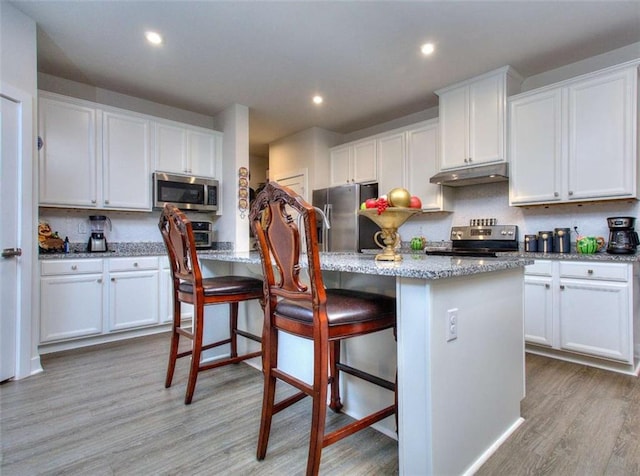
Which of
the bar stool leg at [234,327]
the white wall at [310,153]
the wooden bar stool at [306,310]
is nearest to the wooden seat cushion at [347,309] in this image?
the wooden bar stool at [306,310]

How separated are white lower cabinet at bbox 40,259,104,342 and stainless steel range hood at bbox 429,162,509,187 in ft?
11.8

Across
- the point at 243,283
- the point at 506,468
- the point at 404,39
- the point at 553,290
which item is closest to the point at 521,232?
the point at 553,290

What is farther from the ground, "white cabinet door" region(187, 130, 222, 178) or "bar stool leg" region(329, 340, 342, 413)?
"white cabinet door" region(187, 130, 222, 178)

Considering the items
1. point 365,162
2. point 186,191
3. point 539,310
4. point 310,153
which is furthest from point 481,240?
point 186,191

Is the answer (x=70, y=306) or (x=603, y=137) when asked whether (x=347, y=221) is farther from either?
(x=70, y=306)

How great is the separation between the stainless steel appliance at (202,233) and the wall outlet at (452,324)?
11.2 ft

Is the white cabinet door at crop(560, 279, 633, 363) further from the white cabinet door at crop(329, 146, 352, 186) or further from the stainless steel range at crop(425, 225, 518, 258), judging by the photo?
the white cabinet door at crop(329, 146, 352, 186)

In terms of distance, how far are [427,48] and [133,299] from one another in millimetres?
3656

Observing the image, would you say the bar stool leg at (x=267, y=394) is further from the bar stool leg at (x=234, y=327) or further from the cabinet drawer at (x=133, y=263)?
the cabinet drawer at (x=133, y=263)

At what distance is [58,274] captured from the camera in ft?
9.91

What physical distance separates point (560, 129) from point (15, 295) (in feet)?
14.8

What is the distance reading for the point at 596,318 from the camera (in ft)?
8.51

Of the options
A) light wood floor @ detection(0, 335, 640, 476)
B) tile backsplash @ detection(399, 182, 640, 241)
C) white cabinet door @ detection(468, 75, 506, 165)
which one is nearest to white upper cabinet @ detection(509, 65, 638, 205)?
white cabinet door @ detection(468, 75, 506, 165)

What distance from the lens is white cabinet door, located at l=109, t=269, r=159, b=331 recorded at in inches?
132
